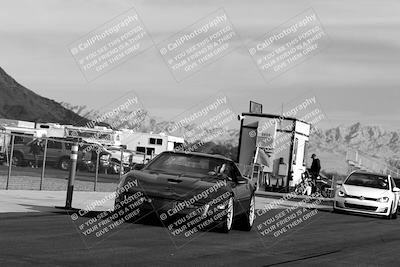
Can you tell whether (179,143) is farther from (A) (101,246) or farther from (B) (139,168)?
(A) (101,246)

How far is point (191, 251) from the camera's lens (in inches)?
429

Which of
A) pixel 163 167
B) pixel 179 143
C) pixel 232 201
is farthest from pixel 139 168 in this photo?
pixel 179 143

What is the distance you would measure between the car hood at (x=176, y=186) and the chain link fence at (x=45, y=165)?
22.9 ft

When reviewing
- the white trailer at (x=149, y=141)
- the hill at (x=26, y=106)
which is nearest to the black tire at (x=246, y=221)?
the white trailer at (x=149, y=141)

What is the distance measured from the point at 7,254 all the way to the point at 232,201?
5642mm

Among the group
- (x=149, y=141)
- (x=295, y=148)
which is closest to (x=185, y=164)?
(x=295, y=148)

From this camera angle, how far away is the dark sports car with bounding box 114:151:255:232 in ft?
44.2

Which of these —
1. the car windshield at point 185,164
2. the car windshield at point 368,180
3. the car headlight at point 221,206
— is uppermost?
the car windshield at point 185,164

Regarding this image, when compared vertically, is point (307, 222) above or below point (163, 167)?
below

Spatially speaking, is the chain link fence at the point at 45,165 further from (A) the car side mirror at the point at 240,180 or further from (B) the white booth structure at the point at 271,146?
(A) the car side mirror at the point at 240,180

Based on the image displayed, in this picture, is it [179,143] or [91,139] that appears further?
[179,143]

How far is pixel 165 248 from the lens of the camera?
11.0 meters

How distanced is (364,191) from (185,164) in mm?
11439

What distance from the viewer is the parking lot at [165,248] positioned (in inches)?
372
